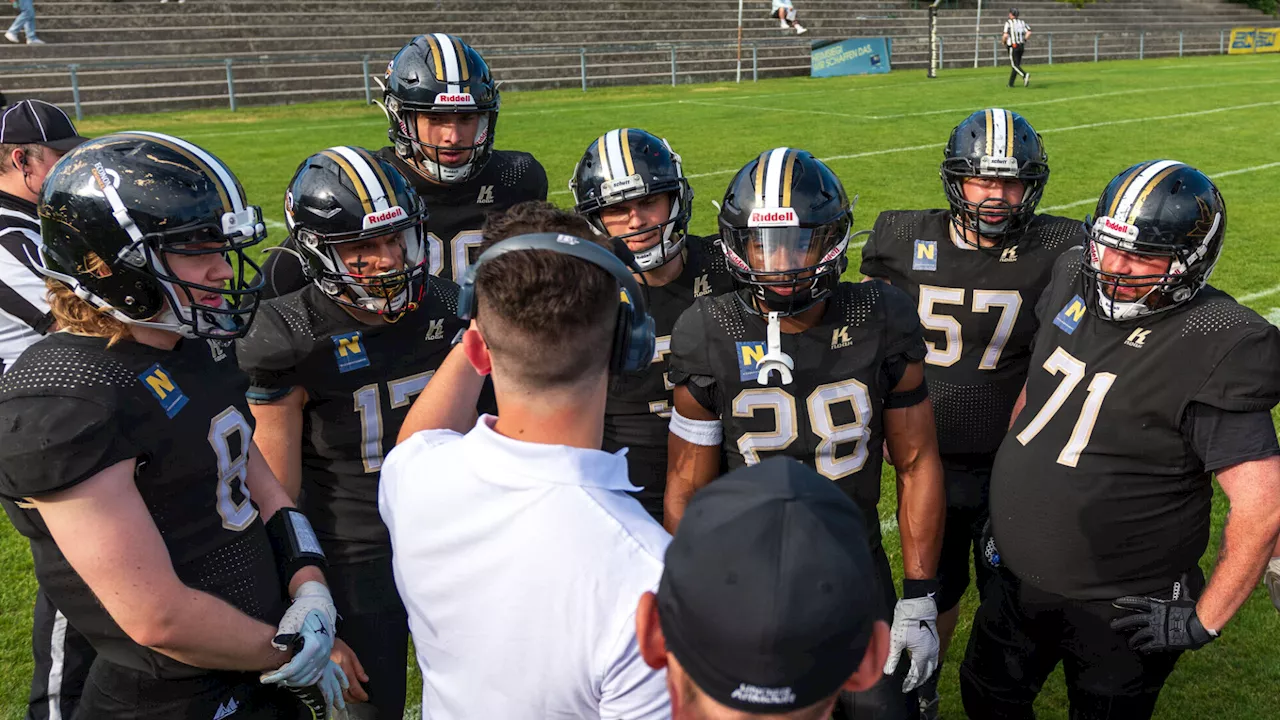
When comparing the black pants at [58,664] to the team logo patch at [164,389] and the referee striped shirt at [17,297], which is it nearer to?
the team logo patch at [164,389]

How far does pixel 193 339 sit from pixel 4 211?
2338 millimetres

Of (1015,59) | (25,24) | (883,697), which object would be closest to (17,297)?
(883,697)

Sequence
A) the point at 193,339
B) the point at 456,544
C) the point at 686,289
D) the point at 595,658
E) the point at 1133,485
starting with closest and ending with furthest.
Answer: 1. the point at 595,658
2. the point at 456,544
3. the point at 193,339
4. the point at 1133,485
5. the point at 686,289

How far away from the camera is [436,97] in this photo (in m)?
4.39

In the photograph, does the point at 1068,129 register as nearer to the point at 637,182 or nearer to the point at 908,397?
the point at 637,182

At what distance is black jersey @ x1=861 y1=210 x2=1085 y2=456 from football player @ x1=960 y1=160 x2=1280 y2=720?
1.78 ft

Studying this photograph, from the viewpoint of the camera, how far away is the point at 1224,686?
4043mm

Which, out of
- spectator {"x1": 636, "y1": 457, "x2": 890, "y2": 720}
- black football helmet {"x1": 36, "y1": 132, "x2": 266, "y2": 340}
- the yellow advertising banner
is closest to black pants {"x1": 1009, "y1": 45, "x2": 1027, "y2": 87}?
the yellow advertising banner

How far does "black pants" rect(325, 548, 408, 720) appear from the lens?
10.8ft

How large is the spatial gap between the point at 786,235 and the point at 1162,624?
1.64 metres

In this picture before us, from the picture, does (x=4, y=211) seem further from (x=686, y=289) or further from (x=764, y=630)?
(x=764, y=630)

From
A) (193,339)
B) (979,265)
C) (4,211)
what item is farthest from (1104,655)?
(4,211)

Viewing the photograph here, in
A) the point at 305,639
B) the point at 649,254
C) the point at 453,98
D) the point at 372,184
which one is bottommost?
the point at 305,639

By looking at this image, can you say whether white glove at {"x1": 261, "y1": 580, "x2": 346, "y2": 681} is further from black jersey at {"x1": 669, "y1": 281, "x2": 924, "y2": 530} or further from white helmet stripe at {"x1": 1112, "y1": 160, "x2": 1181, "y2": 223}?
white helmet stripe at {"x1": 1112, "y1": 160, "x2": 1181, "y2": 223}
